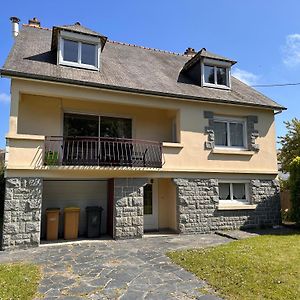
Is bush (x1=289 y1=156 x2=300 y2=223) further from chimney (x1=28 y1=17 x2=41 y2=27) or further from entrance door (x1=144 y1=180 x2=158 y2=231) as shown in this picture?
chimney (x1=28 y1=17 x2=41 y2=27)

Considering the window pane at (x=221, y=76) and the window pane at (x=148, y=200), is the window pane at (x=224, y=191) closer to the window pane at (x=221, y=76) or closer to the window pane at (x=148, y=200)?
the window pane at (x=148, y=200)

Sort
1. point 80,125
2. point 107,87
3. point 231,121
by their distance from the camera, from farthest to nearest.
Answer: point 231,121, point 80,125, point 107,87

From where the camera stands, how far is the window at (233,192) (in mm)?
12812

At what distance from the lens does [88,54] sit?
470 inches

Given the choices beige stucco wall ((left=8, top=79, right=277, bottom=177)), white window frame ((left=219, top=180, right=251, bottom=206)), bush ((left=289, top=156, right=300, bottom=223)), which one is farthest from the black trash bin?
bush ((left=289, top=156, right=300, bottom=223))

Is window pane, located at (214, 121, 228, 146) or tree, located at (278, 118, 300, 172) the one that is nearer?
window pane, located at (214, 121, 228, 146)

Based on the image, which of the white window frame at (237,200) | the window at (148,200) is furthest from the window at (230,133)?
the window at (148,200)

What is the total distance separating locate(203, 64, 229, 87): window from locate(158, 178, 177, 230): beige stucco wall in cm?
514

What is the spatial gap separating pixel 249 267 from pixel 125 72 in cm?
930

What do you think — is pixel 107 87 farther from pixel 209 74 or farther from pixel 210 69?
pixel 210 69

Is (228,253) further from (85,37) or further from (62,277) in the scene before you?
(85,37)

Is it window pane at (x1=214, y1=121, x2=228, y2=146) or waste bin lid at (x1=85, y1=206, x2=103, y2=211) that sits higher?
window pane at (x1=214, y1=121, x2=228, y2=146)

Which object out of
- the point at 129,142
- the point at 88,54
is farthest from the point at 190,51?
the point at 129,142

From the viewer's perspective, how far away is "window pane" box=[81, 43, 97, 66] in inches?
465
